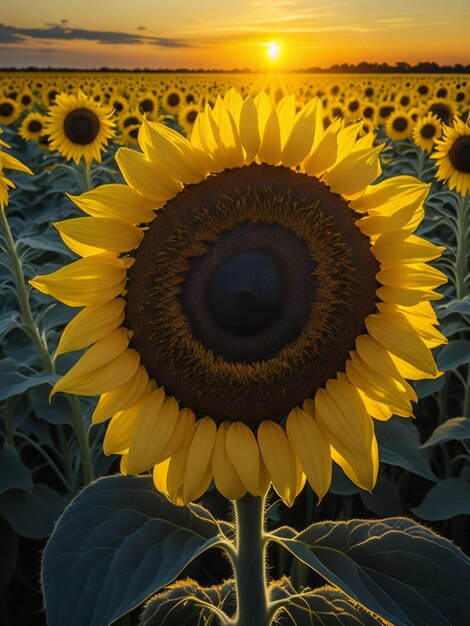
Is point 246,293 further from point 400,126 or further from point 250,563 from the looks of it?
point 400,126

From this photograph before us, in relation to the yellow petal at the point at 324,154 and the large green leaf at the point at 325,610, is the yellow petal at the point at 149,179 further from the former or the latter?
the large green leaf at the point at 325,610

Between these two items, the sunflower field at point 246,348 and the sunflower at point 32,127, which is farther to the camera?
the sunflower at point 32,127

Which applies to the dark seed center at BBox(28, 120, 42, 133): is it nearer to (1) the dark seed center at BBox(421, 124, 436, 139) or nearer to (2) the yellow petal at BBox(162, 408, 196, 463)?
(1) the dark seed center at BBox(421, 124, 436, 139)

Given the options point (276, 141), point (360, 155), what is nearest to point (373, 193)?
point (360, 155)

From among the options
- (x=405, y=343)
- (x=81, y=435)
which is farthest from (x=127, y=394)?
(x=81, y=435)

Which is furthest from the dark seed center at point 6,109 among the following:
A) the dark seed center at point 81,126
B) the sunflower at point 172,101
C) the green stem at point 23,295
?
the green stem at point 23,295

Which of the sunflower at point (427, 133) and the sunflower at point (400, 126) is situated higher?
the sunflower at point (400, 126)
